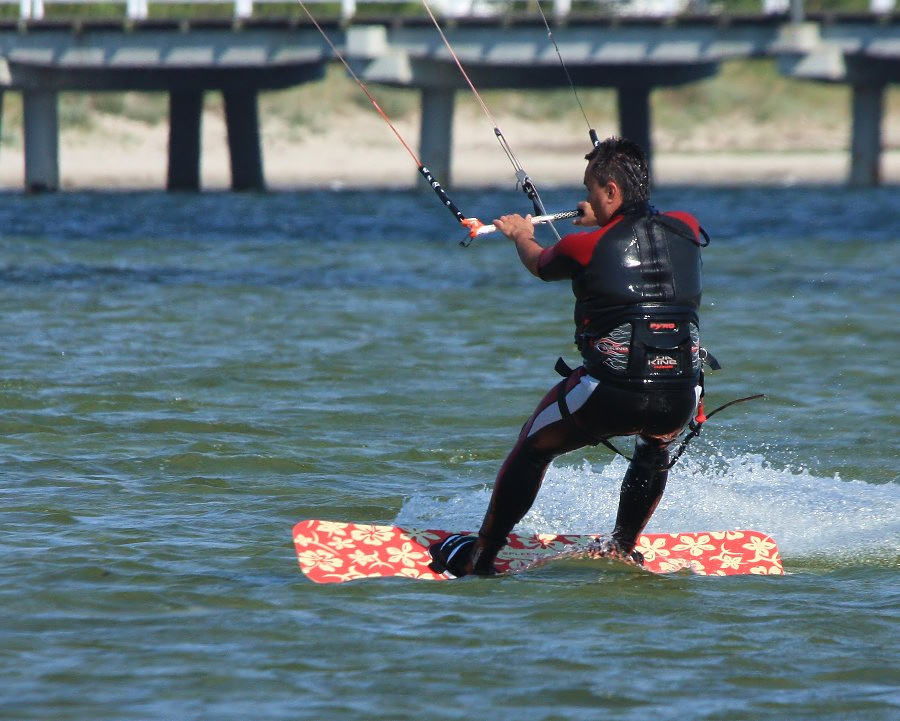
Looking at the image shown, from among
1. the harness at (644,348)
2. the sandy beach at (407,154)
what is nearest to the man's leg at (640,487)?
the harness at (644,348)

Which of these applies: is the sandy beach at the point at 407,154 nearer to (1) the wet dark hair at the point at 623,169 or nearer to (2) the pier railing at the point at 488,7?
(2) the pier railing at the point at 488,7

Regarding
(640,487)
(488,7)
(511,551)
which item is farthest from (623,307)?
(488,7)

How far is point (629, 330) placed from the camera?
620 cm

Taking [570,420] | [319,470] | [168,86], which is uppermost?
[168,86]

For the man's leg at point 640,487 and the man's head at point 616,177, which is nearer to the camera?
the man's head at point 616,177

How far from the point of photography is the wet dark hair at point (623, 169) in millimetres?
6211

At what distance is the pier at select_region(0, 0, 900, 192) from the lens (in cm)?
3166

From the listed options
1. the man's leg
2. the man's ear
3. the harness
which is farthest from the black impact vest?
the man's leg

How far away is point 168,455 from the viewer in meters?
9.27

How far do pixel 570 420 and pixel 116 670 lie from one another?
6.85ft

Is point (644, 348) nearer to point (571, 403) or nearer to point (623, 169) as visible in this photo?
point (571, 403)

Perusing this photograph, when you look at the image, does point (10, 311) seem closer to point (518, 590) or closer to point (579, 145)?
point (518, 590)

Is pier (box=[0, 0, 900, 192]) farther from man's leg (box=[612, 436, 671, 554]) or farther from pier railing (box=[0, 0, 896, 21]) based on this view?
man's leg (box=[612, 436, 671, 554])

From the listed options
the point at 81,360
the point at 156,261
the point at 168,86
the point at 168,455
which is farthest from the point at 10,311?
the point at 168,86
